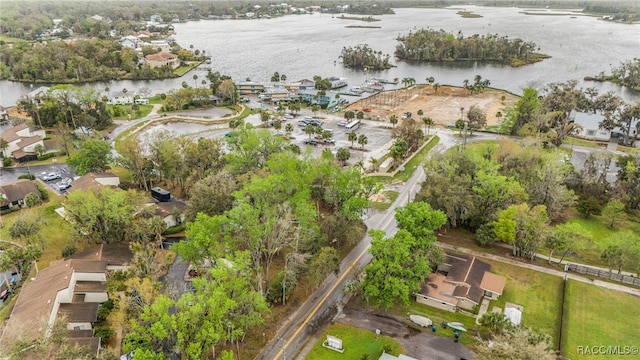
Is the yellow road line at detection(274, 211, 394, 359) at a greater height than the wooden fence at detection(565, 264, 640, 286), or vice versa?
the yellow road line at detection(274, 211, 394, 359)

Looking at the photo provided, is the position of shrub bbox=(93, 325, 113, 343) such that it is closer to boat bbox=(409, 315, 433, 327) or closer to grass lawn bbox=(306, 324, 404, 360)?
grass lawn bbox=(306, 324, 404, 360)

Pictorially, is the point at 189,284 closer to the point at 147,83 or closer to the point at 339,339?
the point at 339,339

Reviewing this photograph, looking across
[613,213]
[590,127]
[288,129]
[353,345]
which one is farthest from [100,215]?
[590,127]

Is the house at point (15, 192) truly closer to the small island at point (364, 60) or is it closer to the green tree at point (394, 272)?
the green tree at point (394, 272)

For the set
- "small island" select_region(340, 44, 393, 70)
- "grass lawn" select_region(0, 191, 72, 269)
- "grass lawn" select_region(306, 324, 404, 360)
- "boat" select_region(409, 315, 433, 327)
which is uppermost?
"small island" select_region(340, 44, 393, 70)

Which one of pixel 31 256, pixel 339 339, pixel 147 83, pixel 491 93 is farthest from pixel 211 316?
pixel 147 83

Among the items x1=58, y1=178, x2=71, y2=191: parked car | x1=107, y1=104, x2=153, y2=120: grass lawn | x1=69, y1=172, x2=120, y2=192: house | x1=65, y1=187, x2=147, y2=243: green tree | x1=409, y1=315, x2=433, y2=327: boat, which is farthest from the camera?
x1=107, y1=104, x2=153, y2=120: grass lawn

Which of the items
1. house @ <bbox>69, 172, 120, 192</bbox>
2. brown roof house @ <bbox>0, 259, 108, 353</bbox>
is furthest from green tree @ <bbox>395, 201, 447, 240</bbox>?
house @ <bbox>69, 172, 120, 192</bbox>
